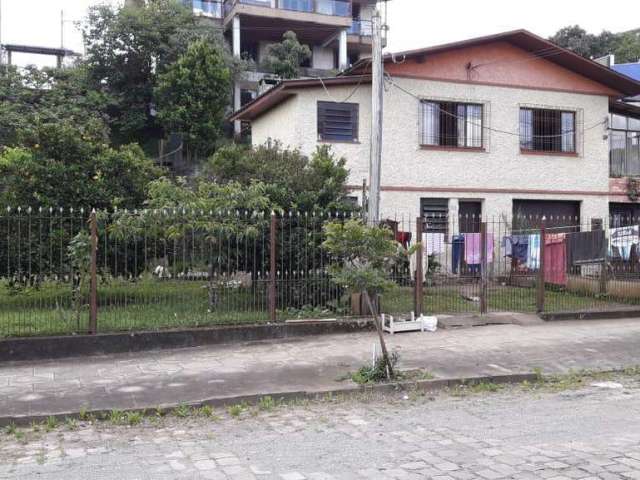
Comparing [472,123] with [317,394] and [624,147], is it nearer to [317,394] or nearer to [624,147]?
[624,147]

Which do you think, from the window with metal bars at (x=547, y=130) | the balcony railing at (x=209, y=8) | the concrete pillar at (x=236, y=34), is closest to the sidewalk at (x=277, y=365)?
the window with metal bars at (x=547, y=130)

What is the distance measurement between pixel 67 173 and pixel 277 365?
21.2 feet

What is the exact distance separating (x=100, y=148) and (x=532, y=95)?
12.3m

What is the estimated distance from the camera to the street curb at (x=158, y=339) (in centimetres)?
966

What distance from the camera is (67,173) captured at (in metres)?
12.9

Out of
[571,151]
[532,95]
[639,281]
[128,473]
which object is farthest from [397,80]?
[128,473]

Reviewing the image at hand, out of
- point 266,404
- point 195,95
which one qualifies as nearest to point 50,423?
point 266,404

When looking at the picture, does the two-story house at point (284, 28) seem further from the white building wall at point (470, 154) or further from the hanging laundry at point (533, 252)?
the hanging laundry at point (533, 252)

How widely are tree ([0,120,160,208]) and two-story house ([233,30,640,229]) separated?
5.31 m

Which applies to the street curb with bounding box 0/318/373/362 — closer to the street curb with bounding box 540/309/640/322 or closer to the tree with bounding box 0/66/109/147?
the street curb with bounding box 540/309/640/322

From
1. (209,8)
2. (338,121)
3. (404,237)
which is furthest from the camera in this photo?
(209,8)

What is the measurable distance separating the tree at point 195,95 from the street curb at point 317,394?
77.2 ft

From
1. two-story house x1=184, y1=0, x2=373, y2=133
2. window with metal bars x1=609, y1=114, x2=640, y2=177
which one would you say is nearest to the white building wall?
window with metal bars x1=609, y1=114, x2=640, y2=177

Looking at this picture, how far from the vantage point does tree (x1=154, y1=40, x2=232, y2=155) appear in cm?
2966
